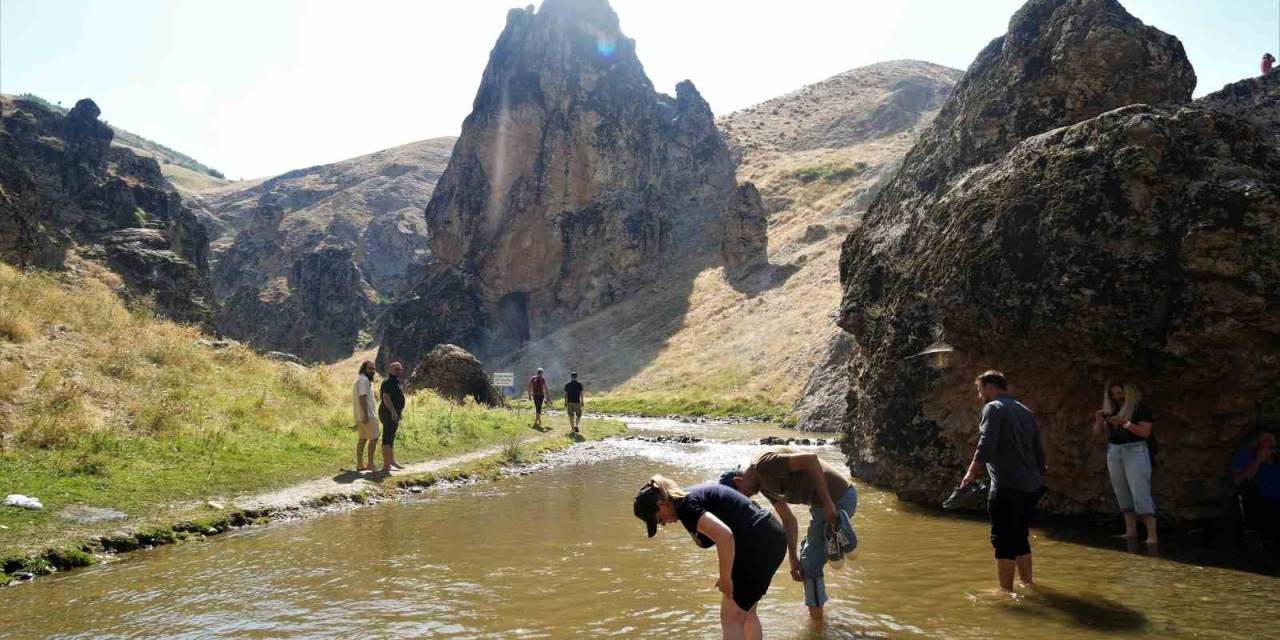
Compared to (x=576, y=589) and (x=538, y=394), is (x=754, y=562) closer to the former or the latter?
(x=576, y=589)

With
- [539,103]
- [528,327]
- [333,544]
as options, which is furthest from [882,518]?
[539,103]

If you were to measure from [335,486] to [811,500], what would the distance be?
35.9ft

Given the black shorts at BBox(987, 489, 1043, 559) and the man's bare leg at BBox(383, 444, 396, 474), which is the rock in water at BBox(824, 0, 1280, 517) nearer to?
the black shorts at BBox(987, 489, 1043, 559)

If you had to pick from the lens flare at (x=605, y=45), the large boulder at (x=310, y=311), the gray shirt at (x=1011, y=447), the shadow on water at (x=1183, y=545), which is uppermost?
the lens flare at (x=605, y=45)

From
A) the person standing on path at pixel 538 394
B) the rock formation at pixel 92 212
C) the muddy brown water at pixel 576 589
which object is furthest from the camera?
the rock formation at pixel 92 212

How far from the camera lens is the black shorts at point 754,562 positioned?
5.12m

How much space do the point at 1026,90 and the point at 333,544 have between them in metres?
14.7

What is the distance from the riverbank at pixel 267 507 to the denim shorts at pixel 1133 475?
485 inches

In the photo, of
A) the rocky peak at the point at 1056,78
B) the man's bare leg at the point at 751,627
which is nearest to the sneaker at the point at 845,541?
the man's bare leg at the point at 751,627

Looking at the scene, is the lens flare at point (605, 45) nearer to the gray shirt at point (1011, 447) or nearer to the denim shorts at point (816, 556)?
the gray shirt at point (1011, 447)

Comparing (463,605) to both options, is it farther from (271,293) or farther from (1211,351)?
(271,293)

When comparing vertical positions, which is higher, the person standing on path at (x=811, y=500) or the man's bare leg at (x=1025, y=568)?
the person standing on path at (x=811, y=500)

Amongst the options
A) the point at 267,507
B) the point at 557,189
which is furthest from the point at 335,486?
the point at 557,189

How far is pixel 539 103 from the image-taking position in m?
89.7
